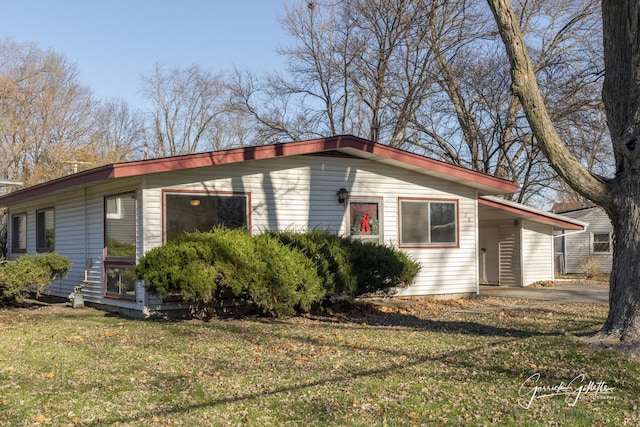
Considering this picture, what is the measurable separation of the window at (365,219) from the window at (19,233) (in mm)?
9353

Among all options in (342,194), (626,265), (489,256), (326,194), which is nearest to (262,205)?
(326,194)

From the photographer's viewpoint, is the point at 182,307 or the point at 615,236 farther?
the point at 182,307

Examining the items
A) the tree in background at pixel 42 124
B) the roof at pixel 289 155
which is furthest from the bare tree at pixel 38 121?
the roof at pixel 289 155

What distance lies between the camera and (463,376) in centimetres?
621

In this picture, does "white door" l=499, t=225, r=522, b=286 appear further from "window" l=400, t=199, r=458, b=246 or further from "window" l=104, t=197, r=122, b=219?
"window" l=104, t=197, r=122, b=219

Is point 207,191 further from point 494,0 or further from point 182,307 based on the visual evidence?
point 494,0

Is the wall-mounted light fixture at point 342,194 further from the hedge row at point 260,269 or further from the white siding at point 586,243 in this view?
the white siding at point 586,243

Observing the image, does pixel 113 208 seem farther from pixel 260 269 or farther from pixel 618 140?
pixel 618 140

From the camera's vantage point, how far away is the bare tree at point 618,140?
23.2 feet

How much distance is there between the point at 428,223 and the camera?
1409cm

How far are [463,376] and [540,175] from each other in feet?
71.2

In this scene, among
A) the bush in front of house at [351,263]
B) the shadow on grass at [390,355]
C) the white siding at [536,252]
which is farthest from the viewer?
the white siding at [536,252]

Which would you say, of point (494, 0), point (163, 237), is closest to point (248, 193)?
point (163, 237)

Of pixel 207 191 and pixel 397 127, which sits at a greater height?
pixel 397 127
